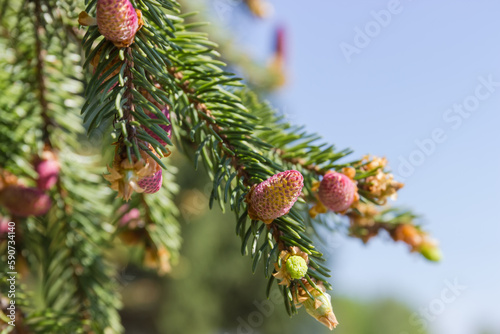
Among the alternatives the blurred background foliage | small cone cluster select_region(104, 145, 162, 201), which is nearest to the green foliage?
small cone cluster select_region(104, 145, 162, 201)

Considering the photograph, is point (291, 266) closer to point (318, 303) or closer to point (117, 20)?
point (318, 303)

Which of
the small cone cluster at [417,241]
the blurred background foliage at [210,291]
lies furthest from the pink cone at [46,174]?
the blurred background foliage at [210,291]

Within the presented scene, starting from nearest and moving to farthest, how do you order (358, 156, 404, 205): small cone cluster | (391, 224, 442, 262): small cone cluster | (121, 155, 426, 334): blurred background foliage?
(358, 156, 404, 205): small cone cluster < (391, 224, 442, 262): small cone cluster < (121, 155, 426, 334): blurred background foliage

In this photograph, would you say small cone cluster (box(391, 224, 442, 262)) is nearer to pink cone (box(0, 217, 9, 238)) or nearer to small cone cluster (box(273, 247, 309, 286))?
small cone cluster (box(273, 247, 309, 286))

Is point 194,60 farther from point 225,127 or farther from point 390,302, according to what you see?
point 390,302

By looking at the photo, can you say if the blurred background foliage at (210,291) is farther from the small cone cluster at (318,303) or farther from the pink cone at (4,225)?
the small cone cluster at (318,303)

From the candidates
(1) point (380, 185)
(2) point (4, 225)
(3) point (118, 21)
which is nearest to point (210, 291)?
(2) point (4, 225)

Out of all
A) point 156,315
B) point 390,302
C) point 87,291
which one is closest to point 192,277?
point 156,315

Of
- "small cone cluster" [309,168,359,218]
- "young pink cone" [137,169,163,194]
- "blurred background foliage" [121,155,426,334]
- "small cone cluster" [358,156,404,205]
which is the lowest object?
"blurred background foliage" [121,155,426,334]
